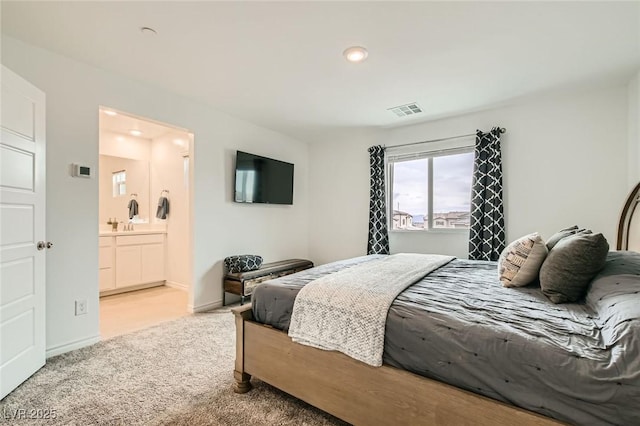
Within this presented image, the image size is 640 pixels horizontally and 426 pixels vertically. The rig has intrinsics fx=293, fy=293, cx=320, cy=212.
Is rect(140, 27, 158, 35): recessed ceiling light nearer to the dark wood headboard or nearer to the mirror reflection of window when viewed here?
the mirror reflection of window

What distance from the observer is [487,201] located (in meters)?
3.49

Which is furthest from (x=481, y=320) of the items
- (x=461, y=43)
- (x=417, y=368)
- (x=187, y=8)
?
(x=187, y=8)

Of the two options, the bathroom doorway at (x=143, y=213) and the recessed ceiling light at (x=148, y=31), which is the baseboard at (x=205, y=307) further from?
the recessed ceiling light at (x=148, y=31)

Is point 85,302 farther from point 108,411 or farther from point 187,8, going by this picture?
point 187,8

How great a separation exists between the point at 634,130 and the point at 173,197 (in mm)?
5704

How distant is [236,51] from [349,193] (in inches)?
110

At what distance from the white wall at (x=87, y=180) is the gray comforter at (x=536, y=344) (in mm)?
2671

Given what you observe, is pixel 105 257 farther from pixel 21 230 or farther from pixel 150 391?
pixel 150 391

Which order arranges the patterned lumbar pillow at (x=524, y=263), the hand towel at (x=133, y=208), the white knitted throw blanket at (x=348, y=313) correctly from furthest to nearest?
the hand towel at (x=133, y=208) → the patterned lumbar pillow at (x=524, y=263) → the white knitted throw blanket at (x=348, y=313)

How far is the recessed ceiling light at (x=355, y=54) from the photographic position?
2285 millimetres

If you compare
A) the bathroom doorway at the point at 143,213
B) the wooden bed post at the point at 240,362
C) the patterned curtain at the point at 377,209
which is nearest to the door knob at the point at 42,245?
the wooden bed post at the point at 240,362

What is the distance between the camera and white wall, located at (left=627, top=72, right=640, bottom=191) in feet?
8.79

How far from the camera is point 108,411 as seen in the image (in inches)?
66.7

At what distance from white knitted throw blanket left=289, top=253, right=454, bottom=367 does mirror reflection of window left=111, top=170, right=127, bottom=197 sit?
4.52 m
